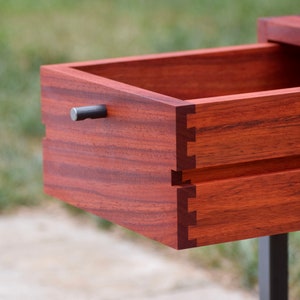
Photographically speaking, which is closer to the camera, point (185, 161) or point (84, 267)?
point (185, 161)

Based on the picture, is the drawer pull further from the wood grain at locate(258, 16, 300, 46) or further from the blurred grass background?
the blurred grass background

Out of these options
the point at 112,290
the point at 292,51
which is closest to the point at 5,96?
the point at 112,290

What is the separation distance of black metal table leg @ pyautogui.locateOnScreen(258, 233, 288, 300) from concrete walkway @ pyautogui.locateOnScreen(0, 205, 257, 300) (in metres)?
1.17

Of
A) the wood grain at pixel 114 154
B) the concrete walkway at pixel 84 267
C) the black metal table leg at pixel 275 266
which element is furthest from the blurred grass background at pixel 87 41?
the wood grain at pixel 114 154

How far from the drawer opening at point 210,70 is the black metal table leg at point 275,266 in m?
0.36

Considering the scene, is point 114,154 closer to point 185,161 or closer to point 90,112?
point 90,112

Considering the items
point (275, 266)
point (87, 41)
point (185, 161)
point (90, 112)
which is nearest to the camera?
point (185, 161)

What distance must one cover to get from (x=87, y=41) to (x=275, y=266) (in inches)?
196

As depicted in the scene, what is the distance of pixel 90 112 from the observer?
2.02m

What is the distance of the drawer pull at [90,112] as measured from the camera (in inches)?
79.3

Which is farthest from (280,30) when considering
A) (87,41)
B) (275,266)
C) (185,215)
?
(87,41)

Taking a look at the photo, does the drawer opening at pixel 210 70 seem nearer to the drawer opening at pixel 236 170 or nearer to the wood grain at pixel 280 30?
the wood grain at pixel 280 30

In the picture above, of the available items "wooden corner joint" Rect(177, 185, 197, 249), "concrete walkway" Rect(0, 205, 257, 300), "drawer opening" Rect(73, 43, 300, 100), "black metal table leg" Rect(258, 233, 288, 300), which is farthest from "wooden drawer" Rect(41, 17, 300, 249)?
"concrete walkway" Rect(0, 205, 257, 300)

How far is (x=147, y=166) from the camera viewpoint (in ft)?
6.32
